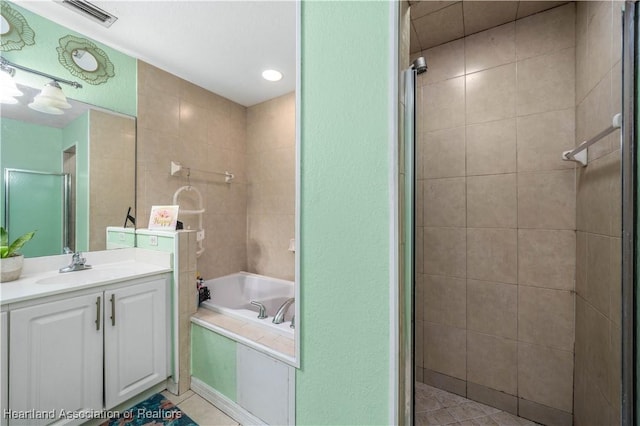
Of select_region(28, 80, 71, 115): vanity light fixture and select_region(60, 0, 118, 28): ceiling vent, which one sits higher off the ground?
select_region(60, 0, 118, 28): ceiling vent

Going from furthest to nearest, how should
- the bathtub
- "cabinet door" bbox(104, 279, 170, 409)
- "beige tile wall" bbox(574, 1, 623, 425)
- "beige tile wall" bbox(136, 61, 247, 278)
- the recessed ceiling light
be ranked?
the bathtub, the recessed ceiling light, "beige tile wall" bbox(136, 61, 247, 278), "cabinet door" bbox(104, 279, 170, 409), "beige tile wall" bbox(574, 1, 623, 425)

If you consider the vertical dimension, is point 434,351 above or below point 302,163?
below

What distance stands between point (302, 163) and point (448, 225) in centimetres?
118

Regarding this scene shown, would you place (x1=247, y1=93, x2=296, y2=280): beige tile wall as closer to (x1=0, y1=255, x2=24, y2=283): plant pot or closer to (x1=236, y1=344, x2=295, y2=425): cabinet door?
(x1=236, y1=344, x2=295, y2=425): cabinet door

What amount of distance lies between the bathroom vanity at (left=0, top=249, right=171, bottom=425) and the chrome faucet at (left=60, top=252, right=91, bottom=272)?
62mm

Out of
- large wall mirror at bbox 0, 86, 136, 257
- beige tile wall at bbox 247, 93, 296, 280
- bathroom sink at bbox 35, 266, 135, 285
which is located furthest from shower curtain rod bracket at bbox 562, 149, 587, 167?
large wall mirror at bbox 0, 86, 136, 257

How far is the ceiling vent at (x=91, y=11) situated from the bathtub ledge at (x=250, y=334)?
78.1 inches

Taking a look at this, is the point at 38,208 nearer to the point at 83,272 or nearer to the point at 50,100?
the point at 83,272

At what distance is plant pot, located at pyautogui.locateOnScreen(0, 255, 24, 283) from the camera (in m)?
1.31

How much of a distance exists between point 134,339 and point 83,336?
262 mm

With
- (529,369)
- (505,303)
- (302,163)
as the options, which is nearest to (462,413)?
(529,369)

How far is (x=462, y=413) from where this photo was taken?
61.1 inches

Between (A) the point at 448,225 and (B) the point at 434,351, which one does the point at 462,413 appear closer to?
(B) the point at 434,351

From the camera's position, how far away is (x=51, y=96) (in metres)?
1.52
